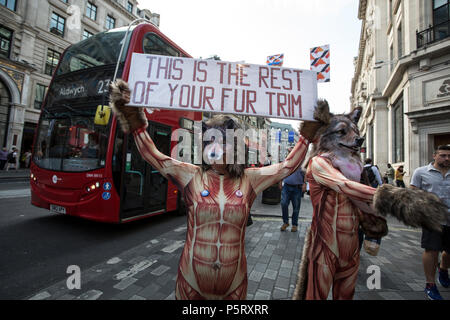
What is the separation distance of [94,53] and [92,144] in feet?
6.78

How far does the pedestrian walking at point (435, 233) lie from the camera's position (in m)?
2.57

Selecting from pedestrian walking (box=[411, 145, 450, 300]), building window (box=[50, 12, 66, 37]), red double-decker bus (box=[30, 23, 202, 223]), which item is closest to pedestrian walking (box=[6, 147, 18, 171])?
building window (box=[50, 12, 66, 37])

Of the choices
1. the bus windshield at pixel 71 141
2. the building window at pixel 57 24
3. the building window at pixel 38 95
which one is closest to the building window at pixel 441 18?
the bus windshield at pixel 71 141

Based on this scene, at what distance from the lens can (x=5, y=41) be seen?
16.4 metres

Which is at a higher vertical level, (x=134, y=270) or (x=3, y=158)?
(x=3, y=158)

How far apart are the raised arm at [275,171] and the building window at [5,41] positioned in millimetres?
23445

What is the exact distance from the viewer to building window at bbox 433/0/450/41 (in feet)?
30.3

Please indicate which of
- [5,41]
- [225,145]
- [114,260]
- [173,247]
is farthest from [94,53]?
[5,41]

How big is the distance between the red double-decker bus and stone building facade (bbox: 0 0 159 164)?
17.2 m

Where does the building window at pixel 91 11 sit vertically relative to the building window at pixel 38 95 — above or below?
above

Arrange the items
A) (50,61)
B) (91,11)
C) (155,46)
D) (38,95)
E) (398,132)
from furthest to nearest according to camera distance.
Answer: (91,11)
(50,61)
(38,95)
(398,132)
(155,46)

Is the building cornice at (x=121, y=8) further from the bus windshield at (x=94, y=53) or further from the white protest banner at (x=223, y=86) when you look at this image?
the white protest banner at (x=223, y=86)

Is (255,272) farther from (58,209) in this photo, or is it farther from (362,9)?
(362,9)

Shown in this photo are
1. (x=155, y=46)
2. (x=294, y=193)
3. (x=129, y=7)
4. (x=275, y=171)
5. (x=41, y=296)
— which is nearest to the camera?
(x=275, y=171)
